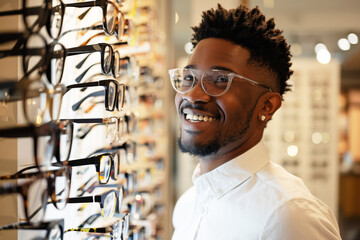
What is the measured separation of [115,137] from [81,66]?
10.8 inches

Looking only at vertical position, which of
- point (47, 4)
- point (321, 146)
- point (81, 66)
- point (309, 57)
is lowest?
point (321, 146)

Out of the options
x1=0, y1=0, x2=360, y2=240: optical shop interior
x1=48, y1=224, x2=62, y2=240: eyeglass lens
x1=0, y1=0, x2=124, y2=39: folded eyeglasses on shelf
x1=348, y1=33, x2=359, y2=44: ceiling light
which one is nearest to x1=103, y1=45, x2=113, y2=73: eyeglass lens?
x1=0, y1=0, x2=360, y2=240: optical shop interior

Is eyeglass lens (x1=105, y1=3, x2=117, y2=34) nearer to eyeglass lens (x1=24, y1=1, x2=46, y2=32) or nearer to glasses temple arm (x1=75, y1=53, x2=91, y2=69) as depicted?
glasses temple arm (x1=75, y1=53, x2=91, y2=69)

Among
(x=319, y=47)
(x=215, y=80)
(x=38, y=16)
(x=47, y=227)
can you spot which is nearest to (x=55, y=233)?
(x=47, y=227)

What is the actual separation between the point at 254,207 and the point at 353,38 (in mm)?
3673

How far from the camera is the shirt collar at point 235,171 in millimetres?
1504

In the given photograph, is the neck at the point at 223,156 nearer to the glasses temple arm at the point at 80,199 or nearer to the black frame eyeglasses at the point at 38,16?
the glasses temple arm at the point at 80,199

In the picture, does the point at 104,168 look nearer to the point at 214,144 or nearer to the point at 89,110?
the point at 89,110

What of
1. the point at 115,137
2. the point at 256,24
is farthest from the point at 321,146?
the point at 115,137

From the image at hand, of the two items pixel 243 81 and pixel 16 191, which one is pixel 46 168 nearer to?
pixel 16 191

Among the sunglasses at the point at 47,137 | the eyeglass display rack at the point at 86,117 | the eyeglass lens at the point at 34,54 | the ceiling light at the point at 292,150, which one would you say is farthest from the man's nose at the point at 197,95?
the ceiling light at the point at 292,150

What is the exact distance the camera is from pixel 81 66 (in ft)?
4.69

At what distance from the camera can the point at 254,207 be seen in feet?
4.42

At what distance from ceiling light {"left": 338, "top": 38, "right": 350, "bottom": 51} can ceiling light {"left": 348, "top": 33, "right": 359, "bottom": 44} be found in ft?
0.17
